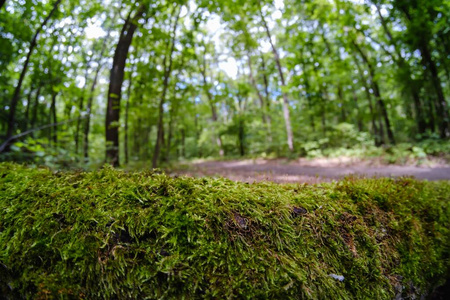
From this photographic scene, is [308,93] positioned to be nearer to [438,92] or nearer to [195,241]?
[438,92]

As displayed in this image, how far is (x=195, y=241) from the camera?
1.01 meters

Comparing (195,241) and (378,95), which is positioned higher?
(378,95)

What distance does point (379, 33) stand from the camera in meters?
13.4

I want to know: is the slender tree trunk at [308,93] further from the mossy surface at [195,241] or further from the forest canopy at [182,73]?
the mossy surface at [195,241]

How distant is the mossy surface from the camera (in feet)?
3.04

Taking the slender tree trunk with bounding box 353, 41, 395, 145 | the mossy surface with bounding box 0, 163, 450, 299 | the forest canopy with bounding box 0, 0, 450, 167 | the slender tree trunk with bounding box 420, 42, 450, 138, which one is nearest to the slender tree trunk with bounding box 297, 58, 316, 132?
the forest canopy with bounding box 0, 0, 450, 167

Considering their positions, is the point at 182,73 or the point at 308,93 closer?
the point at 182,73

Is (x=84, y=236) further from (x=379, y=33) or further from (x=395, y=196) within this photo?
(x=379, y=33)

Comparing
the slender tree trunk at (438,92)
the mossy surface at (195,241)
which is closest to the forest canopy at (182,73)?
the slender tree trunk at (438,92)

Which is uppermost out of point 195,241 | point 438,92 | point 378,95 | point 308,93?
→ point 308,93

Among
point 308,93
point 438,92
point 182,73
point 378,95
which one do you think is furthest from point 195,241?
point 378,95

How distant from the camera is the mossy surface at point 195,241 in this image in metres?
0.93

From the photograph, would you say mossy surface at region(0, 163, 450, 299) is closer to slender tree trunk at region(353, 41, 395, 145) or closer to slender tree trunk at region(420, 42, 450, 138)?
slender tree trunk at region(420, 42, 450, 138)

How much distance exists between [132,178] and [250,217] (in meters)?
0.89
